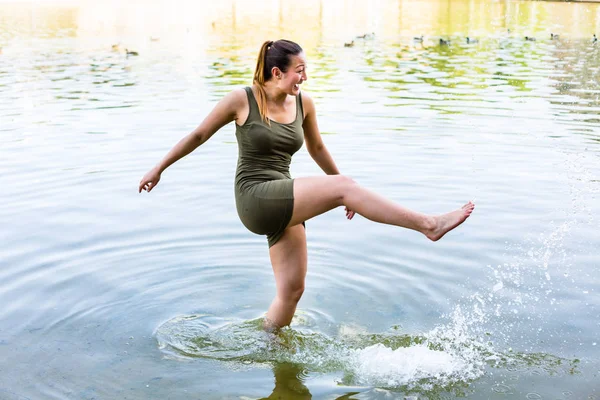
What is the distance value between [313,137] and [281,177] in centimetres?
56

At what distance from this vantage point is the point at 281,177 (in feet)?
17.3

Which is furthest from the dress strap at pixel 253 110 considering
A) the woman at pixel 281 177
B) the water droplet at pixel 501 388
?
the water droplet at pixel 501 388

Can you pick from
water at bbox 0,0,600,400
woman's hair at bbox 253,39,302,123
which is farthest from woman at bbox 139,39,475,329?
water at bbox 0,0,600,400

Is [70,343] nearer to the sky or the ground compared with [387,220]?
nearer to the ground

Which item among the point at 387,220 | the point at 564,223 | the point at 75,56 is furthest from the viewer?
the point at 75,56

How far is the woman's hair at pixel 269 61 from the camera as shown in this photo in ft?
16.6

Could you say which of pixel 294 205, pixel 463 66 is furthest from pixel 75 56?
Answer: pixel 294 205

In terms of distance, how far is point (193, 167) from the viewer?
11.1 metres

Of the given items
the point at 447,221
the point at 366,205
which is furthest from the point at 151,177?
the point at 447,221

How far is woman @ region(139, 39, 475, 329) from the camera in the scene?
4.80 m

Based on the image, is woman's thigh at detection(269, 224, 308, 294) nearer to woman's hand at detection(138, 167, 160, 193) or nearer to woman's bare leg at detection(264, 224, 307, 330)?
woman's bare leg at detection(264, 224, 307, 330)

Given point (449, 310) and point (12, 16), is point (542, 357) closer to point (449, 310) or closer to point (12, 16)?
point (449, 310)

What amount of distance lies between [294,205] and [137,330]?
1709 millimetres

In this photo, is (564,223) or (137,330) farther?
(564,223)
